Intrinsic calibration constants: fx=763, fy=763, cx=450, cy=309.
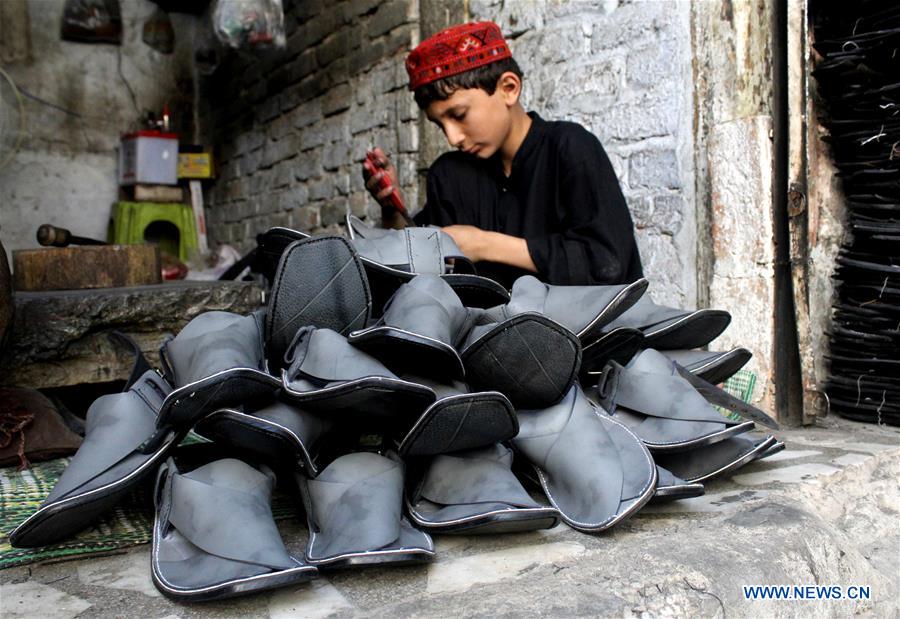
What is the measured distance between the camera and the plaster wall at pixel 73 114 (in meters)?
5.52

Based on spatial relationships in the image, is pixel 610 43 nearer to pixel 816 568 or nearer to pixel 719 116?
pixel 719 116

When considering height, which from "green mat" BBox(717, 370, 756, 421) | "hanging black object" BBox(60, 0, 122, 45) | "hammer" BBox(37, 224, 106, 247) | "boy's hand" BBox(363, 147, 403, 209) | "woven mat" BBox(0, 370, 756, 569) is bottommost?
"woven mat" BBox(0, 370, 756, 569)

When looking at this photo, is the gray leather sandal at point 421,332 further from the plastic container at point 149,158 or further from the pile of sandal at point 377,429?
the plastic container at point 149,158

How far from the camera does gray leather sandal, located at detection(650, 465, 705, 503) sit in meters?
1.21

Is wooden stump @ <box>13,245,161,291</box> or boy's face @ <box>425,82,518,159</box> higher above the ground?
boy's face @ <box>425,82,518,159</box>

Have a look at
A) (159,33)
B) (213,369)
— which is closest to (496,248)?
(213,369)

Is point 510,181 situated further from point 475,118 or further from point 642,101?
point 642,101

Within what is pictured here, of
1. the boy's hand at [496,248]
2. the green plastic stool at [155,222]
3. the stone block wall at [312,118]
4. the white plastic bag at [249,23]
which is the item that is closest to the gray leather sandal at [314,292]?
the boy's hand at [496,248]

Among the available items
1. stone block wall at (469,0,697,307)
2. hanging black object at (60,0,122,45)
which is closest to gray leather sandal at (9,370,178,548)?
stone block wall at (469,0,697,307)

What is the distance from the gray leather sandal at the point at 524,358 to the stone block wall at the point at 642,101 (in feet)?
4.30

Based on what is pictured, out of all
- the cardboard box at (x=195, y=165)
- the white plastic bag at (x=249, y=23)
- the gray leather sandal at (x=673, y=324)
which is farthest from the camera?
the cardboard box at (x=195, y=165)

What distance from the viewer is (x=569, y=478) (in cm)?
121

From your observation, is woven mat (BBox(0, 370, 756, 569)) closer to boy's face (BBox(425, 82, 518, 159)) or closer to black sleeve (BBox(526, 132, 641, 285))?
black sleeve (BBox(526, 132, 641, 285))

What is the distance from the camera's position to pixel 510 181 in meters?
2.38
